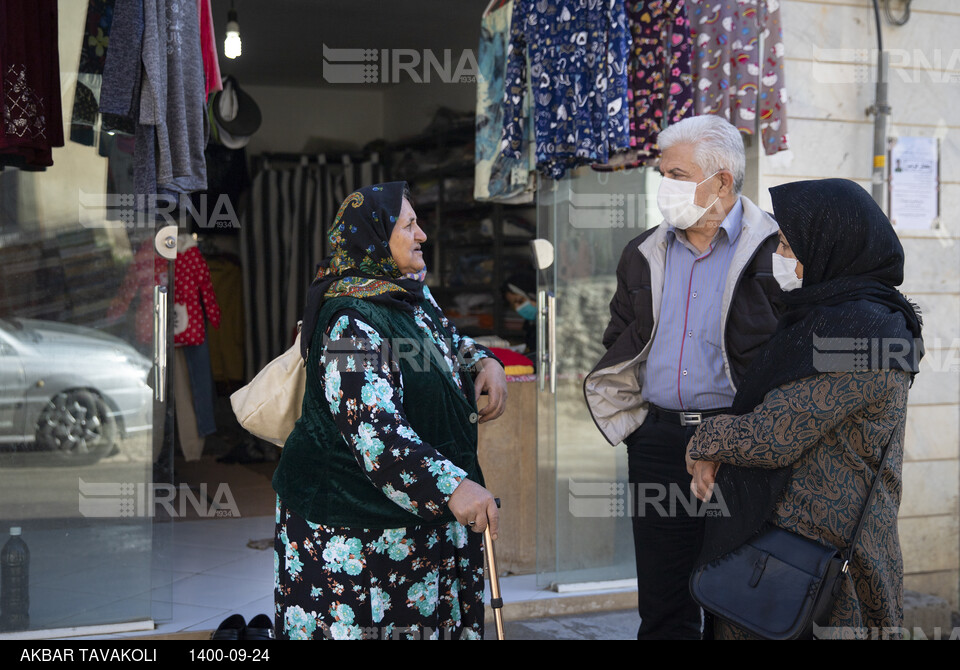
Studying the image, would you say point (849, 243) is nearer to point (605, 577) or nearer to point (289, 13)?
point (605, 577)

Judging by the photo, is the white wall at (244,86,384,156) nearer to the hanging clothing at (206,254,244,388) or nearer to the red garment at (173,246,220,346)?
the hanging clothing at (206,254,244,388)

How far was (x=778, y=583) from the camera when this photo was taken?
6.63 feet

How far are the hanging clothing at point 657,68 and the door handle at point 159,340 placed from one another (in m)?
2.02

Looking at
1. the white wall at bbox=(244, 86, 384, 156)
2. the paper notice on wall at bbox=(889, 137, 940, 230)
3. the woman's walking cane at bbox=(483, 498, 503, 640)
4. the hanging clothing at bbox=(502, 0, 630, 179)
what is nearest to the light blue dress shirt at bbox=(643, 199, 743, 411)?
the woman's walking cane at bbox=(483, 498, 503, 640)

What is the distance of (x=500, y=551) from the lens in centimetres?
435

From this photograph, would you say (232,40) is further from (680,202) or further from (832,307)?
(832,307)

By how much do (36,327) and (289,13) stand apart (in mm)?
3063

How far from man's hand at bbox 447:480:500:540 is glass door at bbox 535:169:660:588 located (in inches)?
88.3

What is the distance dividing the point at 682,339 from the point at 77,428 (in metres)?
2.37

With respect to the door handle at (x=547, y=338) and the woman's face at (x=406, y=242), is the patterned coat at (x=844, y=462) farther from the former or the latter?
the door handle at (x=547, y=338)

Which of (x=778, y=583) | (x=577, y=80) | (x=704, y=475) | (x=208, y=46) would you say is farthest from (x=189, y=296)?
(x=778, y=583)

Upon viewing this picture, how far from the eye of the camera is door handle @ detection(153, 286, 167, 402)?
3.63m

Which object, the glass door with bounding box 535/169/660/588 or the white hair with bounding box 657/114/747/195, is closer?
the white hair with bounding box 657/114/747/195
